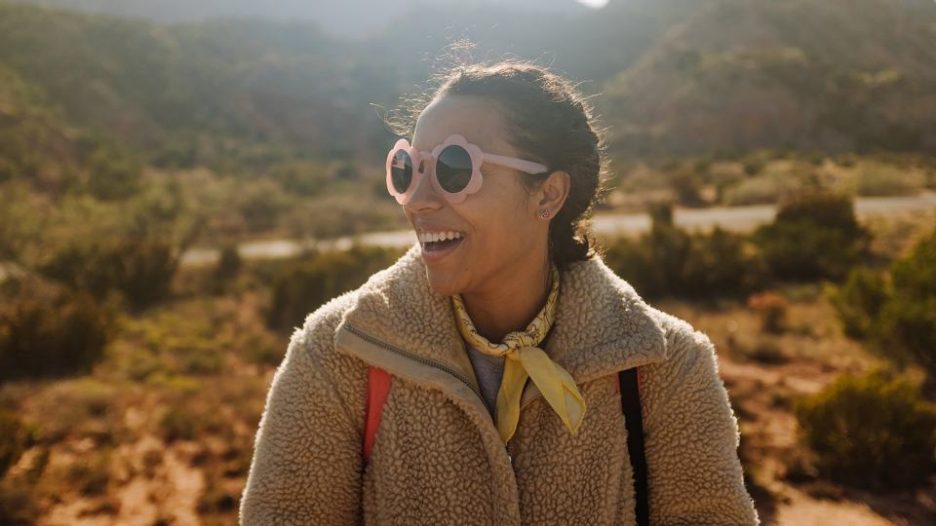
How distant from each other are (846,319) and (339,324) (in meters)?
8.29

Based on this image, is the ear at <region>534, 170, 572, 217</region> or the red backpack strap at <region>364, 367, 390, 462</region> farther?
the ear at <region>534, 170, 572, 217</region>

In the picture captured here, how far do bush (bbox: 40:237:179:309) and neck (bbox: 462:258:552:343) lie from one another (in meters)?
11.7

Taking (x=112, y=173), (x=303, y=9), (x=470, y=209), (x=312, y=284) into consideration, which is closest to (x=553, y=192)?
(x=470, y=209)

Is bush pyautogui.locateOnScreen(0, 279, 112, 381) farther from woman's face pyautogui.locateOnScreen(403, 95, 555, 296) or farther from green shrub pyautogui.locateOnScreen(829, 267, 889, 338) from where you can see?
green shrub pyautogui.locateOnScreen(829, 267, 889, 338)

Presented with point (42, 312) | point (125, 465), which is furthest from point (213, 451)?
point (42, 312)

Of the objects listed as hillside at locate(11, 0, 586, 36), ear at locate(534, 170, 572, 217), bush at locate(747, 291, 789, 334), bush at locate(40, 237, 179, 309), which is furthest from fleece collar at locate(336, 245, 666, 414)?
hillside at locate(11, 0, 586, 36)

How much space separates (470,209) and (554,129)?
1.08ft

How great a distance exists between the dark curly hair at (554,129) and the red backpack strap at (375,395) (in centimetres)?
63

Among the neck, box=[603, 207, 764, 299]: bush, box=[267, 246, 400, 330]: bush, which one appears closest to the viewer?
the neck

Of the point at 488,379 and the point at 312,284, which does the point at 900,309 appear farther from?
the point at 312,284

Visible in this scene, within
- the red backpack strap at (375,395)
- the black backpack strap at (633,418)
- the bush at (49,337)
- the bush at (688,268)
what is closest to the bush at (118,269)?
the bush at (49,337)

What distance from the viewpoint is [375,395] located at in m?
1.57

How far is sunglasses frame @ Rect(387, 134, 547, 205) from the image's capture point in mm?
1585

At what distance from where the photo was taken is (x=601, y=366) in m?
1.61
